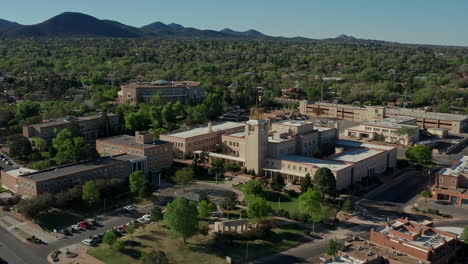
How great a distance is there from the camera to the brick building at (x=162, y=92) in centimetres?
10194

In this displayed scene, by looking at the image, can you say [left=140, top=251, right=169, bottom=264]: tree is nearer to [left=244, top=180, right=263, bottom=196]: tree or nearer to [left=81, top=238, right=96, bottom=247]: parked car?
[left=81, top=238, right=96, bottom=247]: parked car

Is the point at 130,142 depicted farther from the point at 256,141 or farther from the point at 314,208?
the point at 314,208

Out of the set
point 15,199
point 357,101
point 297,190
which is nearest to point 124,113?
point 15,199

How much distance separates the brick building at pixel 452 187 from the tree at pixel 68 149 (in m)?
43.3

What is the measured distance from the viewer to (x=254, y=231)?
40406mm

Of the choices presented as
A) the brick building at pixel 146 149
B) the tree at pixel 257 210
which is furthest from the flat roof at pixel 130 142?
the tree at pixel 257 210

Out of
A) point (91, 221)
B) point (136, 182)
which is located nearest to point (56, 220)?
point (91, 221)

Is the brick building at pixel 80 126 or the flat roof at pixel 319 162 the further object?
the brick building at pixel 80 126

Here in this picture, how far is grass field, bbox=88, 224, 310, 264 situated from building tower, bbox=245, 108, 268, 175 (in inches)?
660

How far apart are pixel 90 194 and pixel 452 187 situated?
39667 millimetres

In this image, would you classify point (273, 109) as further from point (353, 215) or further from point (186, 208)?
point (186, 208)

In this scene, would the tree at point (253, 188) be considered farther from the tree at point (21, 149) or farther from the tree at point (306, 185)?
the tree at point (21, 149)

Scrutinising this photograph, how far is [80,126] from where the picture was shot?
76.6 metres

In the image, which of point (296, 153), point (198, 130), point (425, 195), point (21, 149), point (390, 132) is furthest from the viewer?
point (390, 132)
